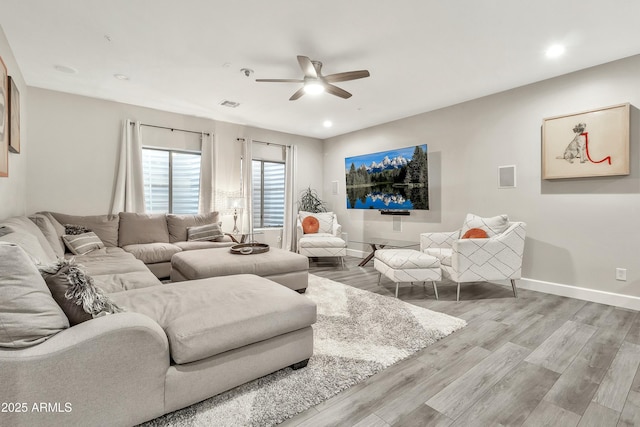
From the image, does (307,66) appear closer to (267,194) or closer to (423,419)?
(423,419)

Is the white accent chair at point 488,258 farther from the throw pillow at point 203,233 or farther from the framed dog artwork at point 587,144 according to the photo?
the throw pillow at point 203,233

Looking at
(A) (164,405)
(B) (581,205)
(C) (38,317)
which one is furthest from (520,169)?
(C) (38,317)

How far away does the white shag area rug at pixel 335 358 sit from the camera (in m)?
1.53

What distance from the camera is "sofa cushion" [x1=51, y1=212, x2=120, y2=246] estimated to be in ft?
12.9

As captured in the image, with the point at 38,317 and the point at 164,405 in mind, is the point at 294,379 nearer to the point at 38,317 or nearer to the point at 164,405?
the point at 164,405

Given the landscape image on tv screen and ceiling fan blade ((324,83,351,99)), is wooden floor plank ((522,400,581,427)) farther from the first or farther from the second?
the landscape image on tv screen

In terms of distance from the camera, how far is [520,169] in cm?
388

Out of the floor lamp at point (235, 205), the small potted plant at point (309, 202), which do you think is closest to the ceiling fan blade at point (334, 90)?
the floor lamp at point (235, 205)

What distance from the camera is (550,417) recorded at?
154cm

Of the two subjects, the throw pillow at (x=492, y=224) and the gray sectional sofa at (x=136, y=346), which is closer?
the gray sectional sofa at (x=136, y=346)

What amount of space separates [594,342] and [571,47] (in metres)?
2.67

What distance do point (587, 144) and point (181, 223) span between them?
17.6 ft

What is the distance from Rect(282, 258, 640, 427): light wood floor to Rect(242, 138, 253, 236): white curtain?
396cm

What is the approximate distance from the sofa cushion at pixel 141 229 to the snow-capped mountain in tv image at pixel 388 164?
143 inches
